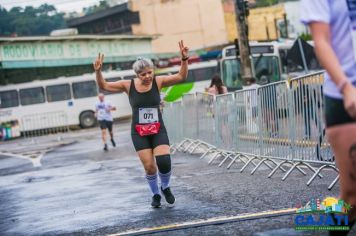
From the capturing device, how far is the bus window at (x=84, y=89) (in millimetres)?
39781

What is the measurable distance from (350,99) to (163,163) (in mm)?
4644

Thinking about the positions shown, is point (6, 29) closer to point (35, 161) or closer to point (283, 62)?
point (283, 62)

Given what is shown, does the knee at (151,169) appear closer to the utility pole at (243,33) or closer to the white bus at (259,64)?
the utility pole at (243,33)

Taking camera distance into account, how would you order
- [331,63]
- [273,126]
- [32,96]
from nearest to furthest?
[331,63] → [273,126] → [32,96]

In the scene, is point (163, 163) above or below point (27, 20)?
below

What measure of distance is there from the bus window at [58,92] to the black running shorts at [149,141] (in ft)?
106

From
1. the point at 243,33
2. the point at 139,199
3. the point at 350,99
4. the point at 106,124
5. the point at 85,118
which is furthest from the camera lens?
the point at 85,118

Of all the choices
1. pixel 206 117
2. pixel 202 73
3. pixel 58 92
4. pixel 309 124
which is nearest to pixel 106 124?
pixel 206 117

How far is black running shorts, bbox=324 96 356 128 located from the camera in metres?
3.21

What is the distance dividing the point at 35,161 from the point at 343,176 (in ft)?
53.7

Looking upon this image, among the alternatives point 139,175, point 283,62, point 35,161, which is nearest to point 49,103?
point 283,62

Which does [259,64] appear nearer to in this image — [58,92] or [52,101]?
[58,92]

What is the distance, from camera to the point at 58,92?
39406 millimetres

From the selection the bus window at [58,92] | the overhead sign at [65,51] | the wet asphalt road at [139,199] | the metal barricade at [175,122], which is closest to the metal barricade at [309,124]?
the wet asphalt road at [139,199]
